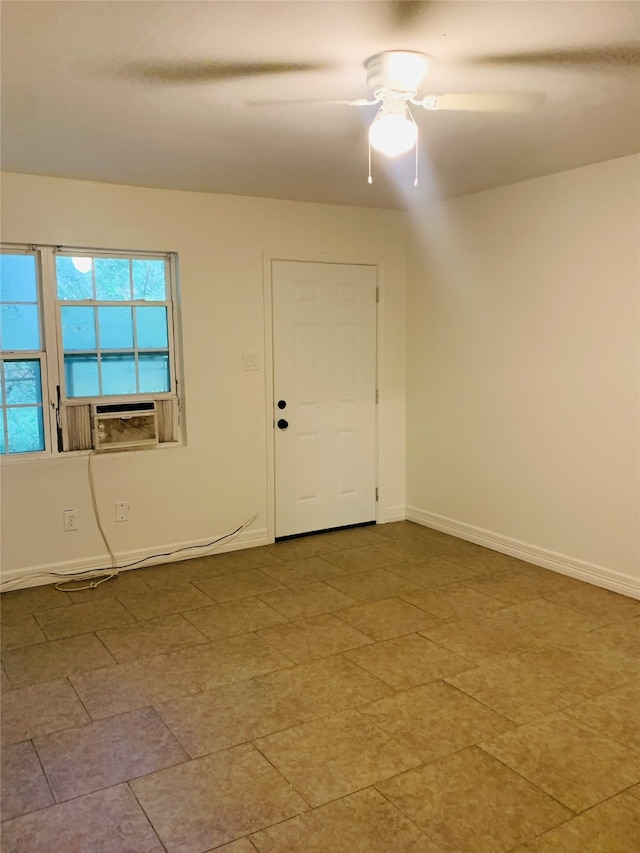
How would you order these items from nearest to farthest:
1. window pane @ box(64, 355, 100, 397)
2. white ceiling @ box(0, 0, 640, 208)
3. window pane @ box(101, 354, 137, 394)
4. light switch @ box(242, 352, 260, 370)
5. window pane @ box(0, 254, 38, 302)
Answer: white ceiling @ box(0, 0, 640, 208)
window pane @ box(0, 254, 38, 302)
window pane @ box(64, 355, 100, 397)
window pane @ box(101, 354, 137, 394)
light switch @ box(242, 352, 260, 370)

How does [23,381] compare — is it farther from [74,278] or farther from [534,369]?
[534,369]

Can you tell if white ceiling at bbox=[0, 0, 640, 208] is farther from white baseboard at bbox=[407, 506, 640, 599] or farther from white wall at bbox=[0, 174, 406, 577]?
white baseboard at bbox=[407, 506, 640, 599]

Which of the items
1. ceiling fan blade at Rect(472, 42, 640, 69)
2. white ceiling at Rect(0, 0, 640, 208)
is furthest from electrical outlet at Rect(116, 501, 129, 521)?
ceiling fan blade at Rect(472, 42, 640, 69)

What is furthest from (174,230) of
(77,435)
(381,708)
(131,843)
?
(131,843)

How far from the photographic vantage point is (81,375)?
431 centimetres

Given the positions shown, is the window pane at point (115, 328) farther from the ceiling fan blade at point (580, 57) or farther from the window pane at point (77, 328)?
the ceiling fan blade at point (580, 57)

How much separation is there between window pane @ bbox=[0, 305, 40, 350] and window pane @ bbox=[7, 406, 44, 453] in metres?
0.38

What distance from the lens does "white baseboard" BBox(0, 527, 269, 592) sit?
415cm

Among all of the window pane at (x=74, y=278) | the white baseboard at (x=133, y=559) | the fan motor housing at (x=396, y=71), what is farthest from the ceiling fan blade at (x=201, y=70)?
the white baseboard at (x=133, y=559)

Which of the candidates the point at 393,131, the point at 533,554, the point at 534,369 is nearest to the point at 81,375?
the point at 393,131

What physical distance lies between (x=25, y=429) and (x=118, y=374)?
653mm

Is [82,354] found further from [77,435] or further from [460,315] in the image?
[460,315]

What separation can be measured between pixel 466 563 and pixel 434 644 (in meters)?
1.25

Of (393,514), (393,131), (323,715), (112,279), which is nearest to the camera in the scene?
(393,131)
